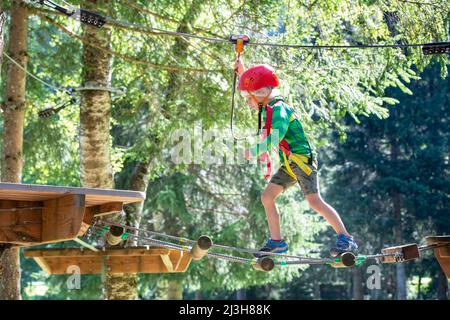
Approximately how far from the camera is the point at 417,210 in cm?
3073

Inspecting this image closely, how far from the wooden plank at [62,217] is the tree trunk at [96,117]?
11.3 feet

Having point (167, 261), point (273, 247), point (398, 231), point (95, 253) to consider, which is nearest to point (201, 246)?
point (273, 247)

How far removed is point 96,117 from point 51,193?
4028 millimetres

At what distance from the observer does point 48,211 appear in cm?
637

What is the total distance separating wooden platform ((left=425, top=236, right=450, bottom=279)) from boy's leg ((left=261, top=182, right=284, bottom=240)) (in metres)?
1.46

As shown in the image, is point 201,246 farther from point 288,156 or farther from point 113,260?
point 113,260

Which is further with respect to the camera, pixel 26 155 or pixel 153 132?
pixel 26 155

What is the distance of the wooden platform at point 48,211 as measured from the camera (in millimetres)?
5938

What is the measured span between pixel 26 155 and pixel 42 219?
7.14m

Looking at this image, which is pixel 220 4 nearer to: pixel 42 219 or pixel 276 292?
pixel 42 219

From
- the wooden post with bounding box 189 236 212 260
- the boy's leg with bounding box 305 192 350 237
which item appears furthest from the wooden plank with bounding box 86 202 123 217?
the boy's leg with bounding box 305 192 350 237

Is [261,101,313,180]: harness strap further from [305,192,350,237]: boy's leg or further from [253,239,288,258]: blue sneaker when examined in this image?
[253,239,288,258]: blue sneaker

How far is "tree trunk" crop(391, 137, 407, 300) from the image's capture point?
1195 inches
